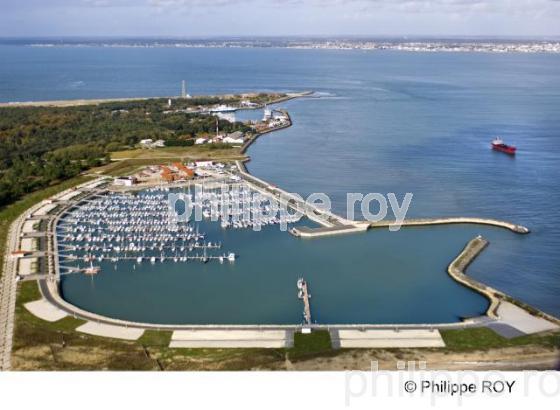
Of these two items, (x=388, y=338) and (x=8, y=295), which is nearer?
(x=388, y=338)

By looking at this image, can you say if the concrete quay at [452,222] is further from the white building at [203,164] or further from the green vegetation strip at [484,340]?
the white building at [203,164]

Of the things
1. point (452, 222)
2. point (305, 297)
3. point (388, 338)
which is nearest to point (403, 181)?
point (452, 222)

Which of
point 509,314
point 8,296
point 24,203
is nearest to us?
point 509,314

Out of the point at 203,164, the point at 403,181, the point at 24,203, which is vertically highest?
the point at 203,164

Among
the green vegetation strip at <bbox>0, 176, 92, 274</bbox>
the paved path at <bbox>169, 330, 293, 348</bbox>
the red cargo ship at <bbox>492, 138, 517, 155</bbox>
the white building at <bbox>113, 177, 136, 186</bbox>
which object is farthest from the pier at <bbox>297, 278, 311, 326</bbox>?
the red cargo ship at <bbox>492, 138, 517, 155</bbox>

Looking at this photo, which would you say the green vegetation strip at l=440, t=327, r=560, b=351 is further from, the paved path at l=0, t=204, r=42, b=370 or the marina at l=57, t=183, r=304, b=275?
the paved path at l=0, t=204, r=42, b=370

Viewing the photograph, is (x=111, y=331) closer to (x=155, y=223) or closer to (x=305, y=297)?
(x=305, y=297)
